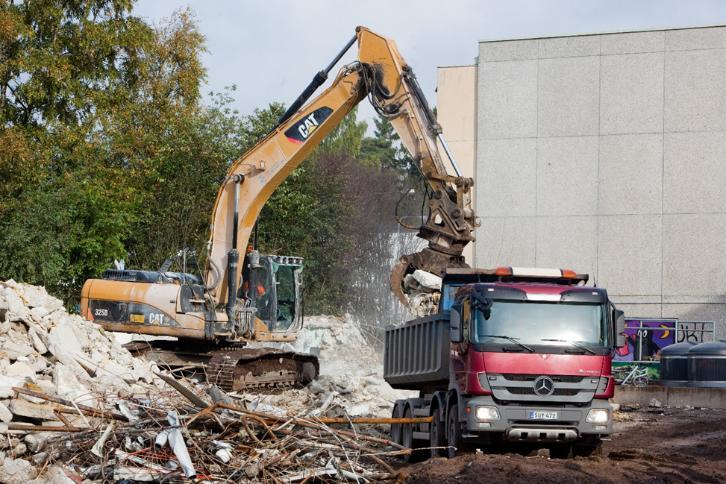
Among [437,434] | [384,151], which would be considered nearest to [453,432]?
[437,434]

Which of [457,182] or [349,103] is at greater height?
[349,103]

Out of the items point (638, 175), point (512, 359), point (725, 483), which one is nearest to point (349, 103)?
point (512, 359)

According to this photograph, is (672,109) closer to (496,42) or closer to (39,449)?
(496,42)

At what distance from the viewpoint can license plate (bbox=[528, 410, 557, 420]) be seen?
14.4 meters

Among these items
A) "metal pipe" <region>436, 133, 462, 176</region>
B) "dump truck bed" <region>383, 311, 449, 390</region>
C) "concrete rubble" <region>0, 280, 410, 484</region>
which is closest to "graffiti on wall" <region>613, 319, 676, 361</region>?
"metal pipe" <region>436, 133, 462, 176</region>

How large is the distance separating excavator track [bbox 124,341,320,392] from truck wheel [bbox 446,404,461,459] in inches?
300

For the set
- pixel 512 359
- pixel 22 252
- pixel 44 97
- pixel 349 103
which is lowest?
pixel 512 359

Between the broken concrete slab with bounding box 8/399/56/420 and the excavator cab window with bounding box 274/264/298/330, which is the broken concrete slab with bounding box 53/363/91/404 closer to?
the broken concrete slab with bounding box 8/399/56/420

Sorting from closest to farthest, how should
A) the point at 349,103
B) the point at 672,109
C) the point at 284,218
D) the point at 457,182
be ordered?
the point at 457,182 → the point at 349,103 → the point at 672,109 → the point at 284,218

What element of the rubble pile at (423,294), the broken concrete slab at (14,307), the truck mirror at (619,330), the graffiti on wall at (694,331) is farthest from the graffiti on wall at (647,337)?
the truck mirror at (619,330)

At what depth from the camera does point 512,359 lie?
1451 cm

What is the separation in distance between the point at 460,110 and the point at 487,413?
30.0m

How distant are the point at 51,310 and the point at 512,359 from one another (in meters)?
10.1

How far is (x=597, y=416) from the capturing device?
14617mm
